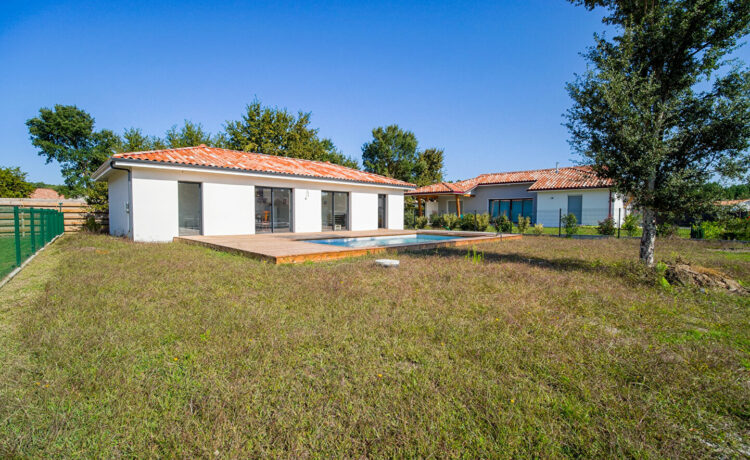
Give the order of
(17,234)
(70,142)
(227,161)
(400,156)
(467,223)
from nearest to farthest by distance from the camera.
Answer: (17,234)
(227,161)
(467,223)
(70,142)
(400,156)

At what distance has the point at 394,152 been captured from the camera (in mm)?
40938

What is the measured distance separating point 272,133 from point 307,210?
16.7 m

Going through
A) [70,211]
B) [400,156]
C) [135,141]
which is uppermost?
[400,156]

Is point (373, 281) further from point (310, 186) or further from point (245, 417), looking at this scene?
point (310, 186)

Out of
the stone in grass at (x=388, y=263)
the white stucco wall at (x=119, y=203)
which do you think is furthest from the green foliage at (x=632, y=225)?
the white stucco wall at (x=119, y=203)

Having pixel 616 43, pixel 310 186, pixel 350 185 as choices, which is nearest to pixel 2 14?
pixel 310 186

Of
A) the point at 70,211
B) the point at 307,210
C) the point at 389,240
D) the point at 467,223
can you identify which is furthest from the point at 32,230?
the point at 467,223

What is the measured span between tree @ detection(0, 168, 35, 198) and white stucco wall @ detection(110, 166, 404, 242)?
14.8 meters

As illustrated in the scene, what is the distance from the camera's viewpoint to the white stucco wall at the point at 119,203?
1151cm

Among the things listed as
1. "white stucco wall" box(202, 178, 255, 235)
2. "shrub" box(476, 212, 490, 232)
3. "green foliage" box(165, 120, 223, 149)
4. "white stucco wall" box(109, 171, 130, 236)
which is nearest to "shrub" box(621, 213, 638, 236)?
"shrub" box(476, 212, 490, 232)

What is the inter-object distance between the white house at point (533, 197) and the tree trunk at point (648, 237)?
14.3 metres

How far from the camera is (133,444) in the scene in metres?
1.73

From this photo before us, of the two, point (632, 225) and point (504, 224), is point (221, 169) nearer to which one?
point (504, 224)

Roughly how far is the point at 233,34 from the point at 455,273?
13.9m
